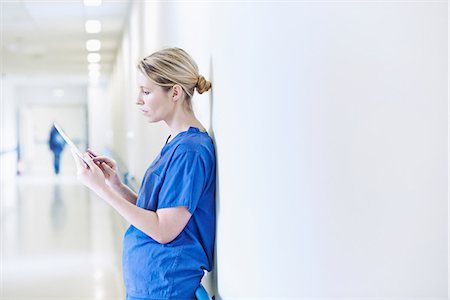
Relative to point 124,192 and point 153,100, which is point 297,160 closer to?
point 153,100

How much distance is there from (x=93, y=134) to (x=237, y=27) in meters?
20.8

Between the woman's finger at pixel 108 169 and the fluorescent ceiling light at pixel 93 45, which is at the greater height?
the fluorescent ceiling light at pixel 93 45

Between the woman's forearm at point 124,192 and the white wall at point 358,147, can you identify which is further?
the woman's forearm at point 124,192

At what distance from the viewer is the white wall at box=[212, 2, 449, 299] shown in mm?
1264

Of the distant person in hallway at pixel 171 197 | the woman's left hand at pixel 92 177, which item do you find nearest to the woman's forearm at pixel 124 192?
the distant person in hallway at pixel 171 197

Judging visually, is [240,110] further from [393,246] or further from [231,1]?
[393,246]

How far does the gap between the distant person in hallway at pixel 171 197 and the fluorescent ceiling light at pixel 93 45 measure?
371 inches

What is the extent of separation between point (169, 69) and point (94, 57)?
38.9 ft

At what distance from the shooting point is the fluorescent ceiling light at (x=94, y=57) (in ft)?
42.2

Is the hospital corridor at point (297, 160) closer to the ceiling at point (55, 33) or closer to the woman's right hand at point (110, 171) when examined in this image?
the woman's right hand at point (110, 171)

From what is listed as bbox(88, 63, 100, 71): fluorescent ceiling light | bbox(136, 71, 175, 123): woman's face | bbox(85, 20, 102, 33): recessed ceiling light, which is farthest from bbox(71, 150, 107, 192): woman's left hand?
bbox(88, 63, 100, 71): fluorescent ceiling light

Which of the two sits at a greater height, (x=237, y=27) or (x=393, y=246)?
(x=237, y=27)

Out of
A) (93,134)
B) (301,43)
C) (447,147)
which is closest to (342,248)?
(447,147)

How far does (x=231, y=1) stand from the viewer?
165 centimetres
